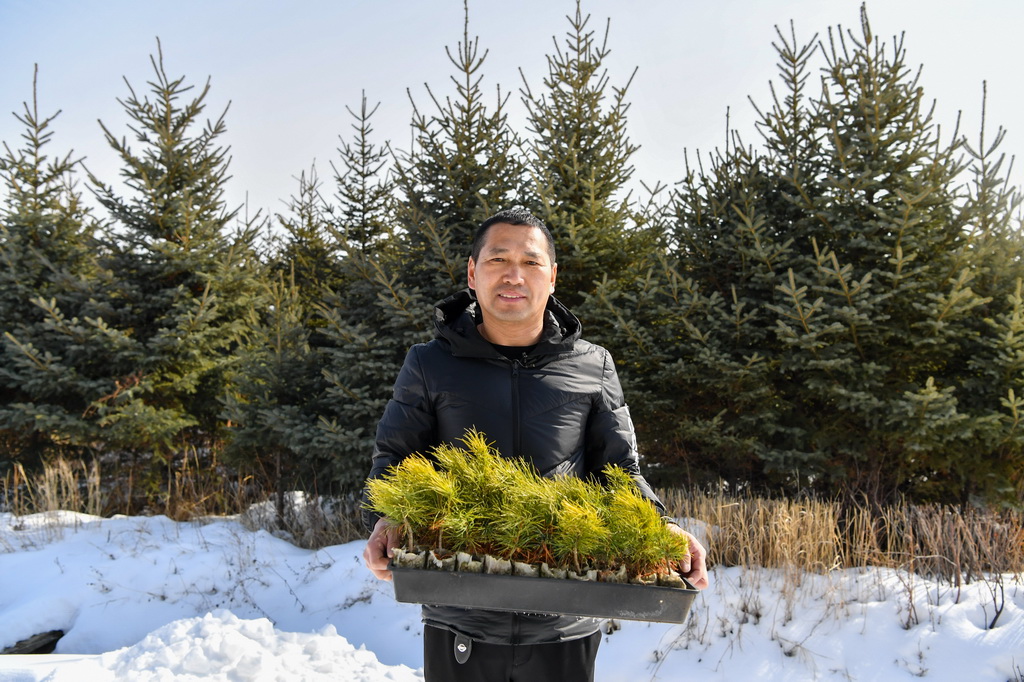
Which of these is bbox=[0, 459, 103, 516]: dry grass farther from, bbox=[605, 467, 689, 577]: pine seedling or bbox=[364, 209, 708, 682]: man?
bbox=[605, 467, 689, 577]: pine seedling

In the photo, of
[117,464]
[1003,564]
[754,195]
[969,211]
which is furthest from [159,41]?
[1003,564]

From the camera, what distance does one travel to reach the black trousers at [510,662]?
6.07 feet

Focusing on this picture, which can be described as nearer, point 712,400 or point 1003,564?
point 1003,564

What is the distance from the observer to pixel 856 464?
221 inches

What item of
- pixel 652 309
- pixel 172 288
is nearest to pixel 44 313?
pixel 172 288

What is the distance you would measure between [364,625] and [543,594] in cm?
394

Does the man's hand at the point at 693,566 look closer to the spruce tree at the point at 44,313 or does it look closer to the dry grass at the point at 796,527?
the dry grass at the point at 796,527

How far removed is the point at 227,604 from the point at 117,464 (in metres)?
3.79

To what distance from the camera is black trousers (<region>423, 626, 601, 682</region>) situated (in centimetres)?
185

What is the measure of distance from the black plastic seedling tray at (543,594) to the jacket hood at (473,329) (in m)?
0.70

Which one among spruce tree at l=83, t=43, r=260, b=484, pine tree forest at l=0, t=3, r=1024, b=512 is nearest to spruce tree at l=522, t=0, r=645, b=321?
pine tree forest at l=0, t=3, r=1024, b=512

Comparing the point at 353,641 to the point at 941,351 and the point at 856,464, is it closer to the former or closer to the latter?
the point at 856,464

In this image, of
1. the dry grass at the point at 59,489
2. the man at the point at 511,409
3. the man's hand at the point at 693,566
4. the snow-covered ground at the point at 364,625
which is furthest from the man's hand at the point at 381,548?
the dry grass at the point at 59,489

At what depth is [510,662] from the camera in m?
1.85
